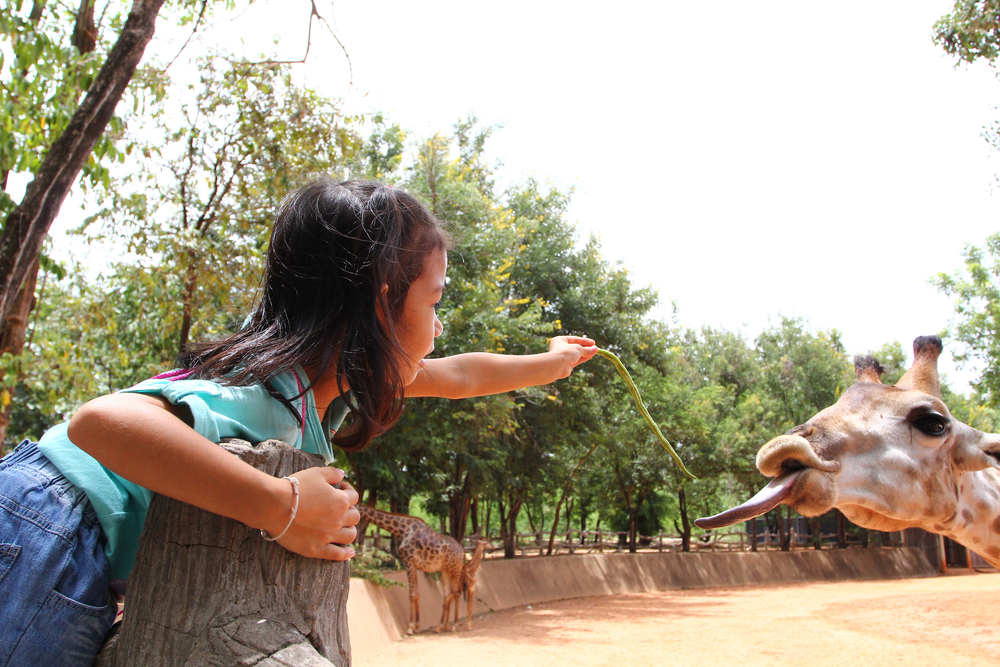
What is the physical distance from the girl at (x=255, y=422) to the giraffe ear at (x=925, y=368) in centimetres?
235

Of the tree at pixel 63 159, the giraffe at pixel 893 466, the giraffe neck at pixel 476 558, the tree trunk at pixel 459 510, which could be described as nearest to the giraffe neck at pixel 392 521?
the giraffe neck at pixel 476 558

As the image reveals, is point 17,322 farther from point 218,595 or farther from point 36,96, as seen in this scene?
point 218,595

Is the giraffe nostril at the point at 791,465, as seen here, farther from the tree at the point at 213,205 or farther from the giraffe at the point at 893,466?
the tree at the point at 213,205

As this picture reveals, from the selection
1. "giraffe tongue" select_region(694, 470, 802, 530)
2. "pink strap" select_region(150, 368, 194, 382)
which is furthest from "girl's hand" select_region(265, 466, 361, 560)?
"giraffe tongue" select_region(694, 470, 802, 530)

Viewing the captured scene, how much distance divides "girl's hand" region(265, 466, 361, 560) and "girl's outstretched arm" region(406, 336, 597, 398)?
28.0 inches

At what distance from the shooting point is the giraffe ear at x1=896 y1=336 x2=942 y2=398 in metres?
2.93

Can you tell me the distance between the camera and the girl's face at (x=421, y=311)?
1.42 meters

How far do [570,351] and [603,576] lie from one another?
15.5 metres

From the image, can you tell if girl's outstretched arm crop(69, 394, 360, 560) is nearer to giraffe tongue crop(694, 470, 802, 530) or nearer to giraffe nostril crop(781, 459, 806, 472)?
giraffe tongue crop(694, 470, 802, 530)

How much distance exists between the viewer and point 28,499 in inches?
41.7

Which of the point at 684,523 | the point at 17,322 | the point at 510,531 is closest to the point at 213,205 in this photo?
the point at 17,322

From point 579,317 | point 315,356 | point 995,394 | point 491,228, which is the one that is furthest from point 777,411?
point 315,356

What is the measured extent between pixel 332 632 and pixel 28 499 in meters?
0.49

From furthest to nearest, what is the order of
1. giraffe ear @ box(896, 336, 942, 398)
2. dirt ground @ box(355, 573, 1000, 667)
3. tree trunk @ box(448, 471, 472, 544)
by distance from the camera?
tree trunk @ box(448, 471, 472, 544)
dirt ground @ box(355, 573, 1000, 667)
giraffe ear @ box(896, 336, 942, 398)
